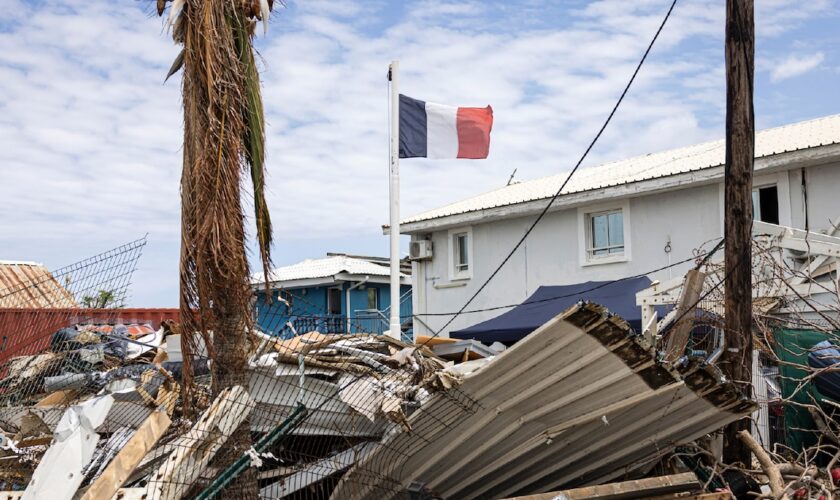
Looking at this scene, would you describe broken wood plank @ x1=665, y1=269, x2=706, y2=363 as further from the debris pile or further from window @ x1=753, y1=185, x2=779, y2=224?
window @ x1=753, y1=185, x2=779, y2=224

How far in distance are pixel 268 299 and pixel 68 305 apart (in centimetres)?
479

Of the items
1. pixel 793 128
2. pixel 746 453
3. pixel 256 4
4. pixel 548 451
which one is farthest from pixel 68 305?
pixel 793 128

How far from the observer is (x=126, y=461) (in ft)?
17.9

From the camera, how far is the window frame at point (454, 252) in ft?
63.7

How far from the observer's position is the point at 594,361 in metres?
5.58

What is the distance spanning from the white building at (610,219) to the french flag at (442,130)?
4122 millimetres

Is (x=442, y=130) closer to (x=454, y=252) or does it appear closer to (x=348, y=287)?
(x=454, y=252)

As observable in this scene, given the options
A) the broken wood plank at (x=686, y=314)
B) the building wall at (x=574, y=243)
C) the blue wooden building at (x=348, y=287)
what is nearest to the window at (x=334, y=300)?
the blue wooden building at (x=348, y=287)

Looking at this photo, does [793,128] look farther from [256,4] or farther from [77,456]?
[77,456]

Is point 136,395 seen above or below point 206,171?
below

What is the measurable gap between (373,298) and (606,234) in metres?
10.6

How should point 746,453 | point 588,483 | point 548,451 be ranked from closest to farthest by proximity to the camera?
point 548,451, point 588,483, point 746,453

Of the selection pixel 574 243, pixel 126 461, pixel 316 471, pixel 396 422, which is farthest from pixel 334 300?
pixel 126 461

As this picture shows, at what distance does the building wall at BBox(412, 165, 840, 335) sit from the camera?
1380 centimetres
